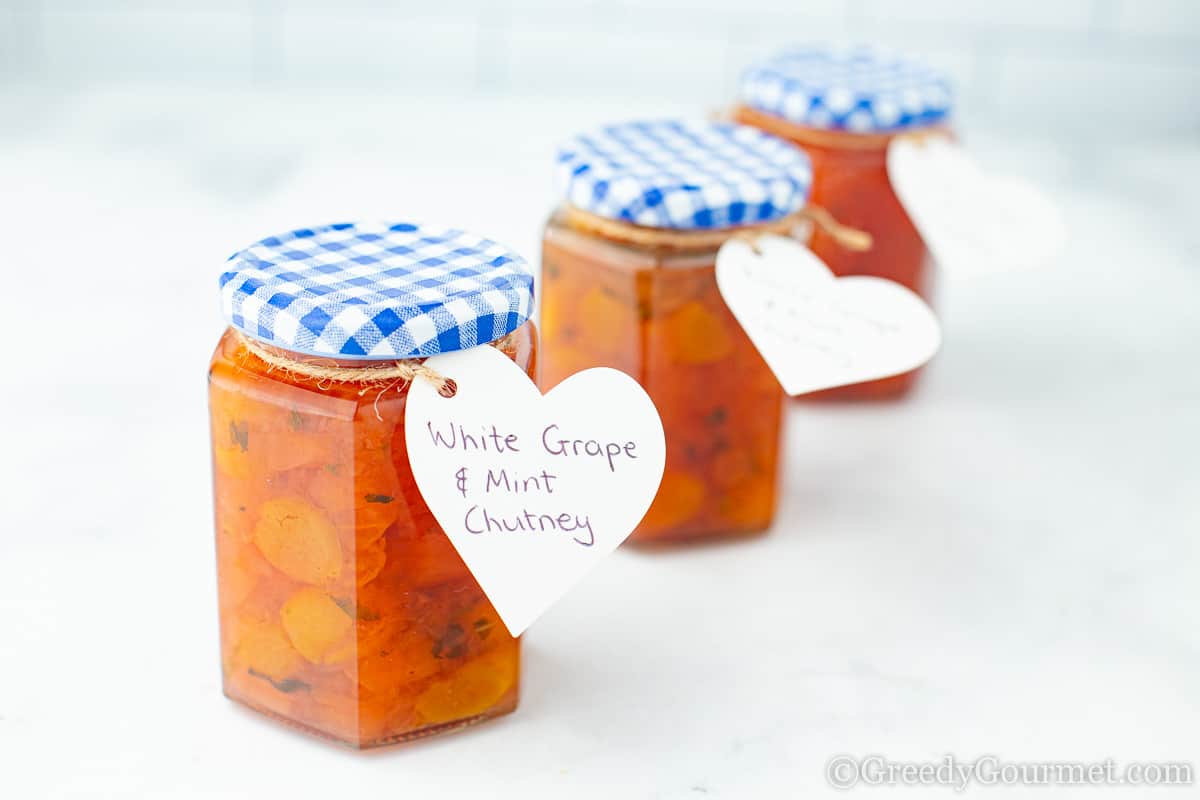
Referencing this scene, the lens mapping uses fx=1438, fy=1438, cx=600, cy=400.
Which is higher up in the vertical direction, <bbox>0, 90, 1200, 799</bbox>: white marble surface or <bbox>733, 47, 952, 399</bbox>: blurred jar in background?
<bbox>733, 47, 952, 399</bbox>: blurred jar in background

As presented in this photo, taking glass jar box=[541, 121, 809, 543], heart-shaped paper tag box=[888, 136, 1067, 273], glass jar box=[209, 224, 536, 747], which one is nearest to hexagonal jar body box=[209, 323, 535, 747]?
glass jar box=[209, 224, 536, 747]

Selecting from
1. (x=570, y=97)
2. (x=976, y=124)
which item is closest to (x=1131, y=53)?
(x=976, y=124)

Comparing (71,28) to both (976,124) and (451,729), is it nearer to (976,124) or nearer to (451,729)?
(976,124)

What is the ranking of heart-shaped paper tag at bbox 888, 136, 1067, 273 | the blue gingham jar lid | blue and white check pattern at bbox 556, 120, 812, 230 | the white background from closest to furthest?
the blue gingham jar lid
the white background
blue and white check pattern at bbox 556, 120, 812, 230
heart-shaped paper tag at bbox 888, 136, 1067, 273

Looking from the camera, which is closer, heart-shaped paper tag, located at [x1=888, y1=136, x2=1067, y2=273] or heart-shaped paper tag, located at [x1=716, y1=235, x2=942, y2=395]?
heart-shaped paper tag, located at [x1=716, y1=235, x2=942, y2=395]

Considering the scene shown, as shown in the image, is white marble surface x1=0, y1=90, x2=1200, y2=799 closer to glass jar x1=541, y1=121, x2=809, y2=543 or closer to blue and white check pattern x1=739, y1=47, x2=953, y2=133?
A: glass jar x1=541, y1=121, x2=809, y2=543

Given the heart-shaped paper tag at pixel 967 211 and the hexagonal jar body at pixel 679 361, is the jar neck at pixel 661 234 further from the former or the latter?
the heart-shaped paper tag at pixel 967 211

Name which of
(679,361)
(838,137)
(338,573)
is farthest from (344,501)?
(838,137)
